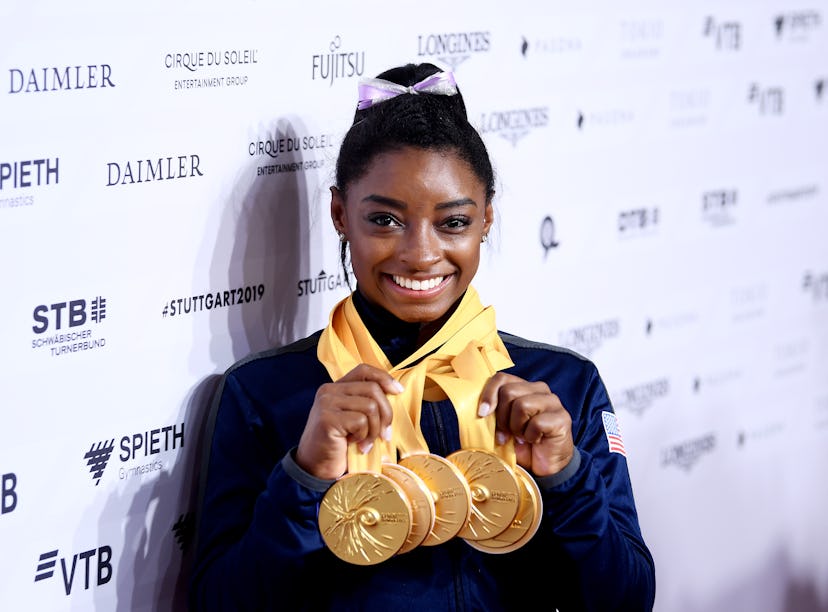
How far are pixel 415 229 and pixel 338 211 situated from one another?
0.15 metres

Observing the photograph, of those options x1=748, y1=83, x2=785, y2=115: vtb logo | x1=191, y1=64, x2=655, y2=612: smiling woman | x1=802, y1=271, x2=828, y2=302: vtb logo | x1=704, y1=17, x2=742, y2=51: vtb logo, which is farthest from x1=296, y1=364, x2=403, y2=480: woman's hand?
x1=802, y1=271, x2=828, y2=302: vtb logo

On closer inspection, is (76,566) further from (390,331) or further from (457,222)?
(457,222)

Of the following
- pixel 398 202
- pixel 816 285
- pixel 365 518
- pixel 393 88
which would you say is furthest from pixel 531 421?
pixel 816 285

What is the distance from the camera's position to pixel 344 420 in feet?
4.91

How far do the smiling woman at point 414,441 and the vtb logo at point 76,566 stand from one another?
0.15 metres

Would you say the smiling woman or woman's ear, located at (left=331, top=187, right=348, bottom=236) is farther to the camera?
woman's ear, located at (left=331, top=187, right=348, bottom=236)

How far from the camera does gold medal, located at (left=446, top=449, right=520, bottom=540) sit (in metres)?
1.57

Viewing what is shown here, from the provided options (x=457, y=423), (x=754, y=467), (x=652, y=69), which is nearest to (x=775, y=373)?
(x=754, y=467)

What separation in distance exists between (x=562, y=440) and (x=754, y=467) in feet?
5.41

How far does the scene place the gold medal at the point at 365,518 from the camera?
1.53m

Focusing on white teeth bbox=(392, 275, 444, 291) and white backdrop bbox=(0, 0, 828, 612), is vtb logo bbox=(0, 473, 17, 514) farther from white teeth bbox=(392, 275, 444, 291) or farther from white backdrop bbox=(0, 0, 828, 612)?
white teeth bbox=(392, 275, 444, 291)

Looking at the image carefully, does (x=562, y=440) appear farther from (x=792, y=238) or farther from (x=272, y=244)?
(x=792, y=238)

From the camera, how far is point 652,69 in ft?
8.50

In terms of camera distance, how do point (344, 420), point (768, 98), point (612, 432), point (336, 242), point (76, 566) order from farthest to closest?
point (768, 98), point (336, 242), point (612, 432), point (76, 566), point (344, 420)
